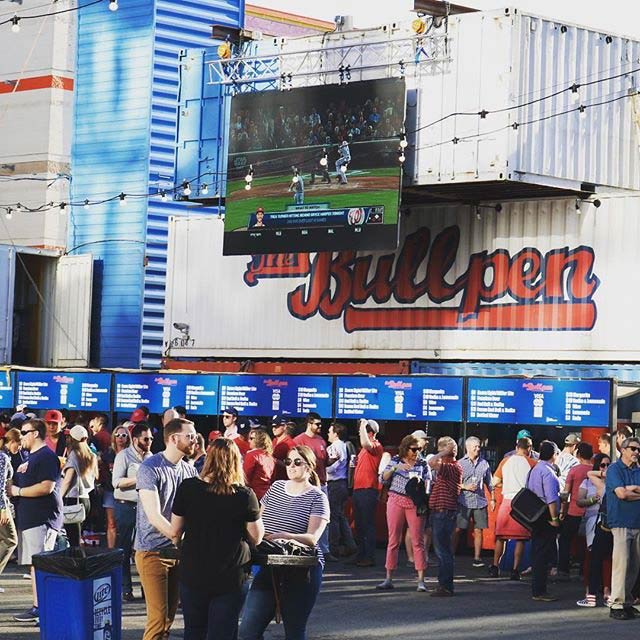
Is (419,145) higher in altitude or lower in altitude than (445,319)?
higher

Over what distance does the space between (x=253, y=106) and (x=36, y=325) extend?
28.5 feet

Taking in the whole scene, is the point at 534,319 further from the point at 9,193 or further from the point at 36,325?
the point at 9,193

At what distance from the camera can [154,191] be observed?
102 feet

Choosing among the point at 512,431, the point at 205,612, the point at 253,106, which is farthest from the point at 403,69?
the point at 205,612

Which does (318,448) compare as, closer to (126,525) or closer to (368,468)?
(368,468)

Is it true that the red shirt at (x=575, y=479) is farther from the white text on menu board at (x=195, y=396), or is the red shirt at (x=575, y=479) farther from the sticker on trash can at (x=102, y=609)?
the white text on menu board at (x=195, y=396)

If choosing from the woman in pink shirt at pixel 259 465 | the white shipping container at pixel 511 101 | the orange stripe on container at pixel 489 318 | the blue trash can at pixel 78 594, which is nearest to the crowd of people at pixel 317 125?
the white shipping container at pixel 511 101

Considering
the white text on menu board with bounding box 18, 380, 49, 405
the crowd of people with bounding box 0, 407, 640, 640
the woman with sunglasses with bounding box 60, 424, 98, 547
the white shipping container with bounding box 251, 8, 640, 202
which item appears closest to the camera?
the crowd of people with bounding box 0, 407, 640, 640

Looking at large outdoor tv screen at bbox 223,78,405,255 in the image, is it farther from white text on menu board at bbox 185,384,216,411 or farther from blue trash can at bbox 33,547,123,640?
blue trash can at bbox 33,547,123,640

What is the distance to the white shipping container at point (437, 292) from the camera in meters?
23.1

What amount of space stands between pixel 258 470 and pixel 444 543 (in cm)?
194

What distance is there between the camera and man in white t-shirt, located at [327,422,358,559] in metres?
18.9

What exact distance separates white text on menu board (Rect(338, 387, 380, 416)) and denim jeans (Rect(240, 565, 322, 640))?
11855 mm

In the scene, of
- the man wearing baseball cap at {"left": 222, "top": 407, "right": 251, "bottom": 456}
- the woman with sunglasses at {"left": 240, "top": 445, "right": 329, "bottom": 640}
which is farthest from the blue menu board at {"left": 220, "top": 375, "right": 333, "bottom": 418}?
the woman with sunglasses at {"left": 240, "top": 445, "right": 329, "bottom": 640}
